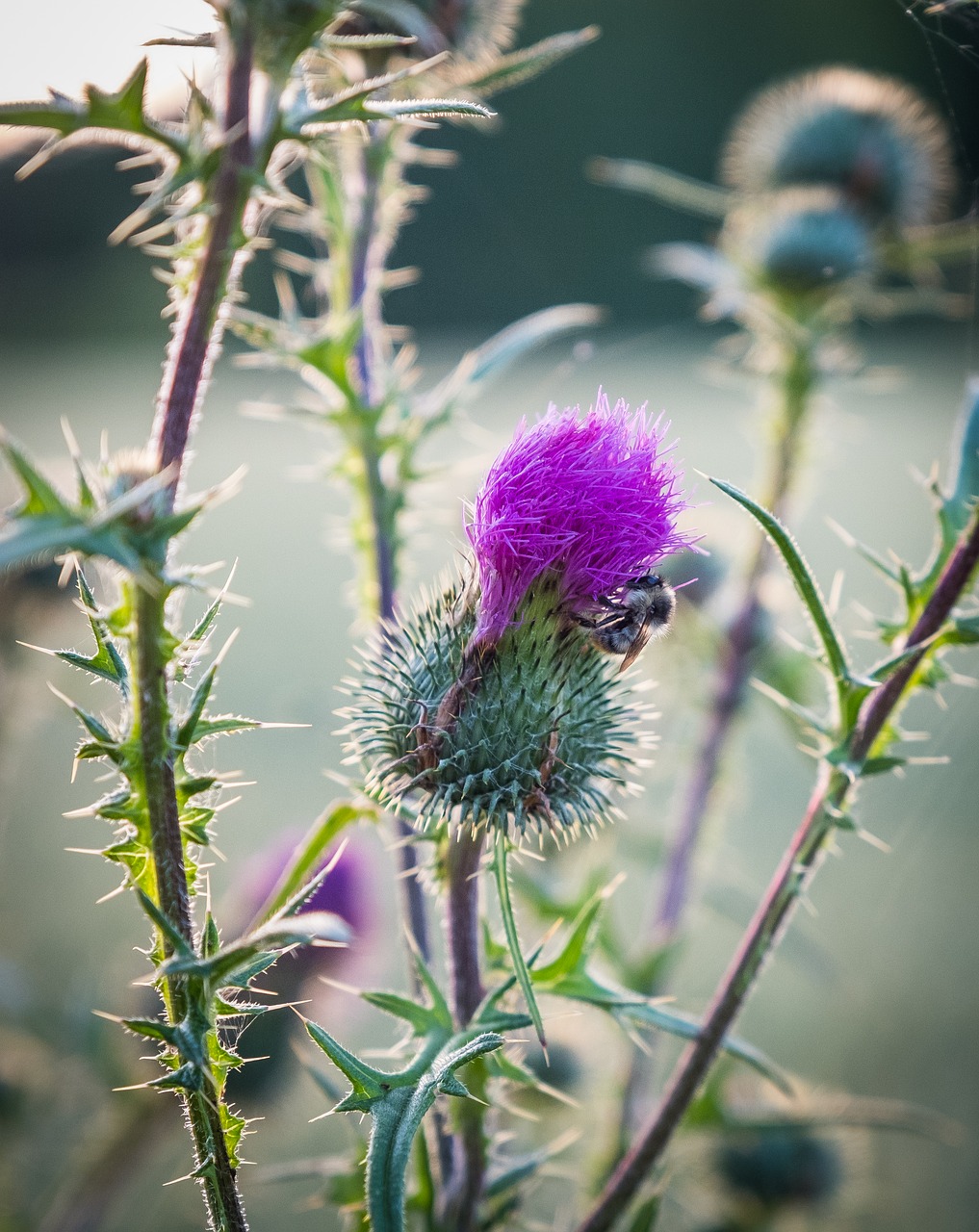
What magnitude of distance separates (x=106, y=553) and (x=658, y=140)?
40.8 feet

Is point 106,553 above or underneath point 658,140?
underneath

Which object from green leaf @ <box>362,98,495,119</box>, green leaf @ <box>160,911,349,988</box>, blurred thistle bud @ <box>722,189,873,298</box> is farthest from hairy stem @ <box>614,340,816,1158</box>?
green leaf @ <box>362,98,495,119</box>

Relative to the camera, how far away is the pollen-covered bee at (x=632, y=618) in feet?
3.87

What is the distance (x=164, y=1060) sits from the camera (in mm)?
876

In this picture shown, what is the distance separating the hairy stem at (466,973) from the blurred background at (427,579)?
0.36 m

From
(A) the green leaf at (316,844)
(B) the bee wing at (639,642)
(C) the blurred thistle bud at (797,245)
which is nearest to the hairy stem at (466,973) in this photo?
(A) the green leaf at (316,844)

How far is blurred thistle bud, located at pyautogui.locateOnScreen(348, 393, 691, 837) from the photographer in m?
1.08

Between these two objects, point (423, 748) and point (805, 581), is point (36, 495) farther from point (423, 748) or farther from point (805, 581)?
point (805, 581)

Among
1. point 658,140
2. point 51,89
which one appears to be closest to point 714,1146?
point 51,89

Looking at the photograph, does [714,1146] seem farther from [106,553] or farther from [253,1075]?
[106,553]

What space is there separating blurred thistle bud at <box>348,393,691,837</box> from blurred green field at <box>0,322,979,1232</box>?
3.3 inches

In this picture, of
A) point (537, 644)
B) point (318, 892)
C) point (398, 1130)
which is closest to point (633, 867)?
point (318, 892)

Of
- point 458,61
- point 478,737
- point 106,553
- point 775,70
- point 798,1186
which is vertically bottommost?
point 798,1186

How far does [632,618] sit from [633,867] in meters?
2.43
